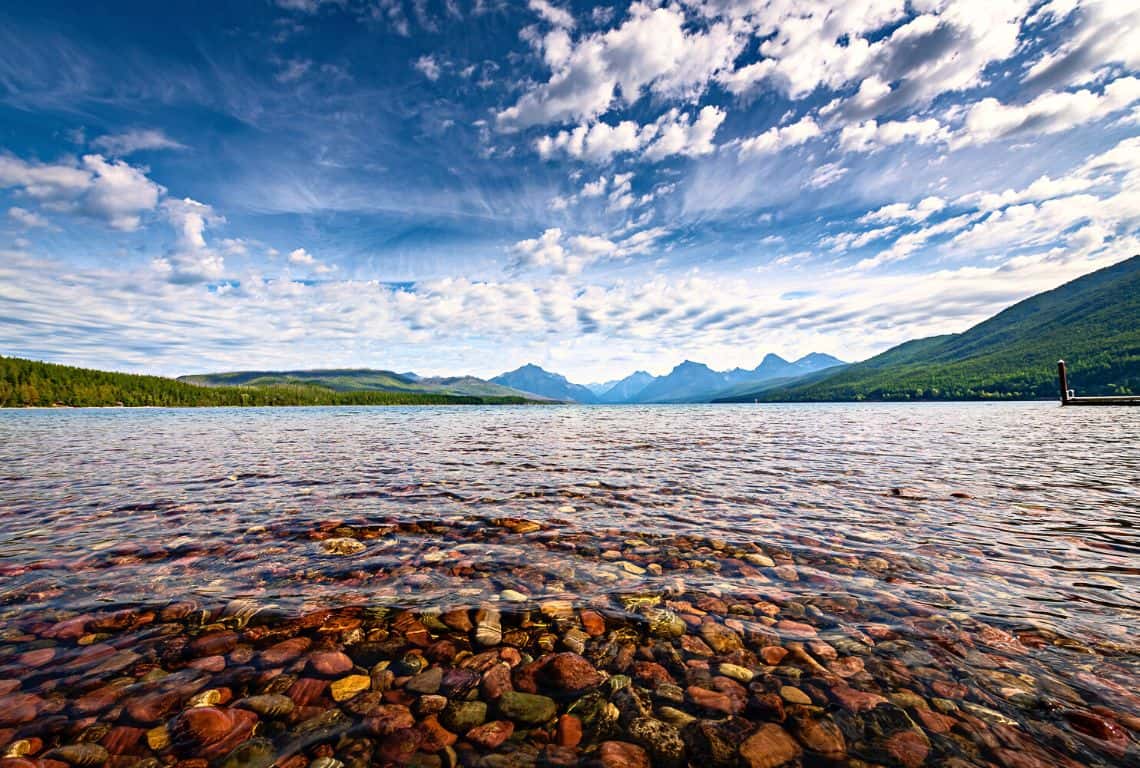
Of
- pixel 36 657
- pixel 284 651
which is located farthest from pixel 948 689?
pixel 36 657

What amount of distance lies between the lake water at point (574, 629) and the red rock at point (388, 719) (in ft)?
0.10

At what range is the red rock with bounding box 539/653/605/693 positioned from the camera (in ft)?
18.1

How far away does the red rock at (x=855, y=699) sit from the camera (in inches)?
198

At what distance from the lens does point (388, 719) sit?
15.7 feet

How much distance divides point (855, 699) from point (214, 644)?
8.07m

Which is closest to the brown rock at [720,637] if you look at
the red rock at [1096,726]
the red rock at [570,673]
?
the red rock at [570,673]

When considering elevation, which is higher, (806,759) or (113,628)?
(113,628)

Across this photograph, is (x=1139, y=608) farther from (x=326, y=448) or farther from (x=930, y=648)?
(x=326, y=448)

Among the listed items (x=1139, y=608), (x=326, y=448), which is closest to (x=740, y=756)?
(x=1139, y=608)

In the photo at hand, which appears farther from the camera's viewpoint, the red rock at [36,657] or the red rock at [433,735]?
the red rock at [36,657]

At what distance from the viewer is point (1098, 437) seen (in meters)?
32.2

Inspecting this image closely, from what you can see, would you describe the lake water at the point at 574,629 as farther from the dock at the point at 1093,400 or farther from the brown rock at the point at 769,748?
the dock at the point at 1093,400

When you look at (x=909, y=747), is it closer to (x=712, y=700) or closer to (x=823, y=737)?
(x=823, y=737)

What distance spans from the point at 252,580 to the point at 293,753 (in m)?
5.45
